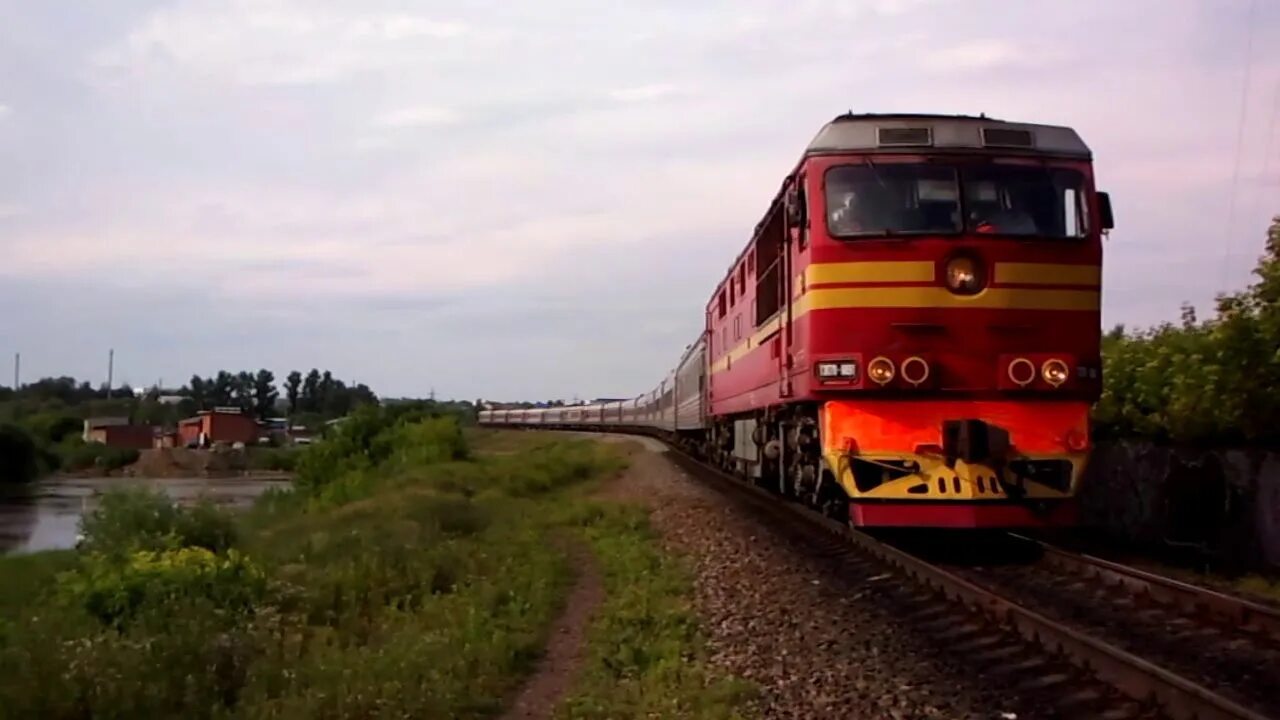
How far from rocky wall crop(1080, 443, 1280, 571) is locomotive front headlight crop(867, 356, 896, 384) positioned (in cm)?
379

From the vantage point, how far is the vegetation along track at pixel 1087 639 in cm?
629

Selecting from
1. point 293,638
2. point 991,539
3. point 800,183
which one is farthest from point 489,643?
point 991,539

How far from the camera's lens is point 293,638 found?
9828 mm

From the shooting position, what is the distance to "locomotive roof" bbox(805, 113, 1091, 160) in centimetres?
1160

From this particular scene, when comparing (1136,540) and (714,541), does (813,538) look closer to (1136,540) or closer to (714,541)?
(714,541)

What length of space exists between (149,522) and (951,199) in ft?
40.6

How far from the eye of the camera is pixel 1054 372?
11125mm

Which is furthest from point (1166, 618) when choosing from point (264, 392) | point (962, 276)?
point (264, 392)

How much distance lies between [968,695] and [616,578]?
18.6 ft

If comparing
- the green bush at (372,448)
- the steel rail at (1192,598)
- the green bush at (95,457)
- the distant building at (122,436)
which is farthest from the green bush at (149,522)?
the distant building at (122,436)

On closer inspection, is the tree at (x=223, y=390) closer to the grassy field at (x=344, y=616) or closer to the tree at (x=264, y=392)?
the tree at (x=264, y=392)

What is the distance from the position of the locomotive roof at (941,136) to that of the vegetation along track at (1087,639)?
378 centimetres

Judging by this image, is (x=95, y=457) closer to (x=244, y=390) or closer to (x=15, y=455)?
(x=15, y=455)

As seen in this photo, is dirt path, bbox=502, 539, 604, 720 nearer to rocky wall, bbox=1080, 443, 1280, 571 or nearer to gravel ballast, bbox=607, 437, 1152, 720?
gravel ballast, bbox=607, 437, 1152, 720
